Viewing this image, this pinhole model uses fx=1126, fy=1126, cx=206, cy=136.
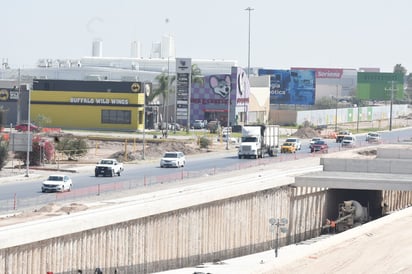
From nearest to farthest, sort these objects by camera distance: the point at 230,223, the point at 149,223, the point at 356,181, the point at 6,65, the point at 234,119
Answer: the point at 149,223
the point at 230,223
the point at 356,181
the point at 234,119
the point at 6,65

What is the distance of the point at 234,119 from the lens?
14162cm

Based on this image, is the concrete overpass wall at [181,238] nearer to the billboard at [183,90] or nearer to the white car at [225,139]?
the white car at [225,139]

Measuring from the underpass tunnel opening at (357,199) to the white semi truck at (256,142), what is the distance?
19.1 metres

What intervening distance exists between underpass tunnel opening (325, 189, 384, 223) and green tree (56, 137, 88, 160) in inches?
995

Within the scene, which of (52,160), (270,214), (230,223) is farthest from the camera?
(52,160)

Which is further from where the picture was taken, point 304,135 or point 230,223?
point 304,135

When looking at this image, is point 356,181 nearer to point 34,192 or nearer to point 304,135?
point 34,192

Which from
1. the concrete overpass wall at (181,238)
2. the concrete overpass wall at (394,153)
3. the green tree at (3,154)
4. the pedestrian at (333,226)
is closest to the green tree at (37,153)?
the green tree at (3,154)

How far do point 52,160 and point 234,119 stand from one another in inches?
2345

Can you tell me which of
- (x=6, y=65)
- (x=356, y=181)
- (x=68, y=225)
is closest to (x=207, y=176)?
(x=356, y=181)

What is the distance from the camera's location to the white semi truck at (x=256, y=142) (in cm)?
9025

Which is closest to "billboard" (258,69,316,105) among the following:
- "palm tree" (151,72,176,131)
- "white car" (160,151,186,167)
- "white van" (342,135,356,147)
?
"palm tree" (151,72,176,131)

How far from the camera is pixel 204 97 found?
144500 millimetres

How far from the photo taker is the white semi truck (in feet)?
296
